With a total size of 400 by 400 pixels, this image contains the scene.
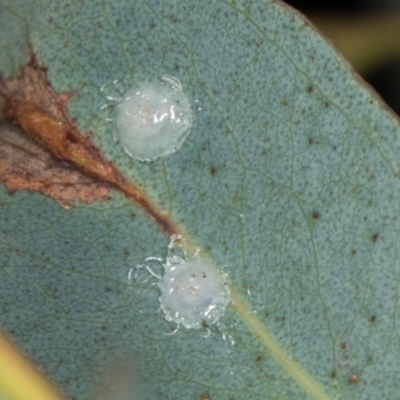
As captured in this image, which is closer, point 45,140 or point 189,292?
point 45,140

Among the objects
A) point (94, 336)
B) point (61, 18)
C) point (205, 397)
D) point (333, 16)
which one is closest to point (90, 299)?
point (94, 336)

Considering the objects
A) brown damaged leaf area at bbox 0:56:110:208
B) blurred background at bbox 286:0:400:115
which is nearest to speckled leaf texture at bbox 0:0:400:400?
brown damaged leaf area at bbox 0:56:110:208

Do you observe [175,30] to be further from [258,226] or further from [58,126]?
[258,226]

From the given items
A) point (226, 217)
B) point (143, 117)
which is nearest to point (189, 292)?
point (226, 217)

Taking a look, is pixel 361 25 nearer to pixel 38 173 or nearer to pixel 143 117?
pixel 143 117

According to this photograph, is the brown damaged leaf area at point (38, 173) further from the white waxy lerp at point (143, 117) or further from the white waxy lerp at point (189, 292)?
the white waxy lerp at point (189, 292)
